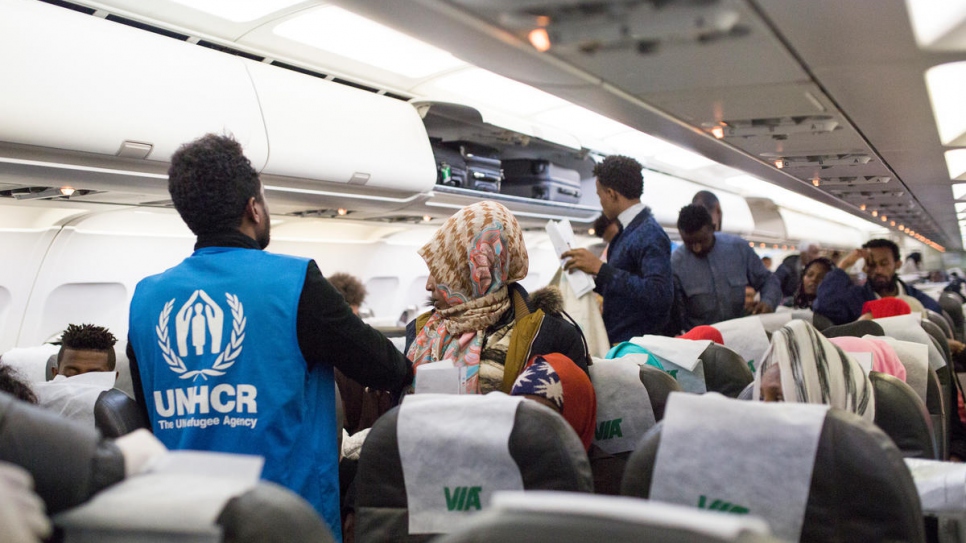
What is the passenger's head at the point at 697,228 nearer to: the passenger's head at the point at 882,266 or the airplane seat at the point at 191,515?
the passenger's head at the point at 882,266

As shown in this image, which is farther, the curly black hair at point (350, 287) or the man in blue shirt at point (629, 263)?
the curly black hair at point (350, 287)

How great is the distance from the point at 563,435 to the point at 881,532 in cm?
56

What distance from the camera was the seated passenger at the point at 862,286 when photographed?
5832 mm

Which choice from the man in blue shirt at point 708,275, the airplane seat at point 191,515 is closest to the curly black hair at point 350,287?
the man in blue shirt at point 708,275

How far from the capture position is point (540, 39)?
1.89 m

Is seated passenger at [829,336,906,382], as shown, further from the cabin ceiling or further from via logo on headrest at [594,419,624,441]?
via logo on headrest at [594,419,624,441]

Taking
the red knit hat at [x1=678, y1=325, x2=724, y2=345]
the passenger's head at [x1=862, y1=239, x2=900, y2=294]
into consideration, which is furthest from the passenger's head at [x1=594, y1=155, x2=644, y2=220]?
the passenger's head at [x1=862, y1=239, x2=900, y2=294]

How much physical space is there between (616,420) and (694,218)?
290cm

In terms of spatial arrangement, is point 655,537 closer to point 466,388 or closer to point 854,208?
point 466,388

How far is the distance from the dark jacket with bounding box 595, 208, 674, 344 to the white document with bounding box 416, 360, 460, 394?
69.8 inches

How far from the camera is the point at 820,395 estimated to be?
2.10m

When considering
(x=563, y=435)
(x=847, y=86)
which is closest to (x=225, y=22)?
(x=847, y=86)

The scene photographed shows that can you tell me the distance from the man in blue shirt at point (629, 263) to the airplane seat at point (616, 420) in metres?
1.32

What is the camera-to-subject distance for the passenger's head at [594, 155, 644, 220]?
4129 mm
